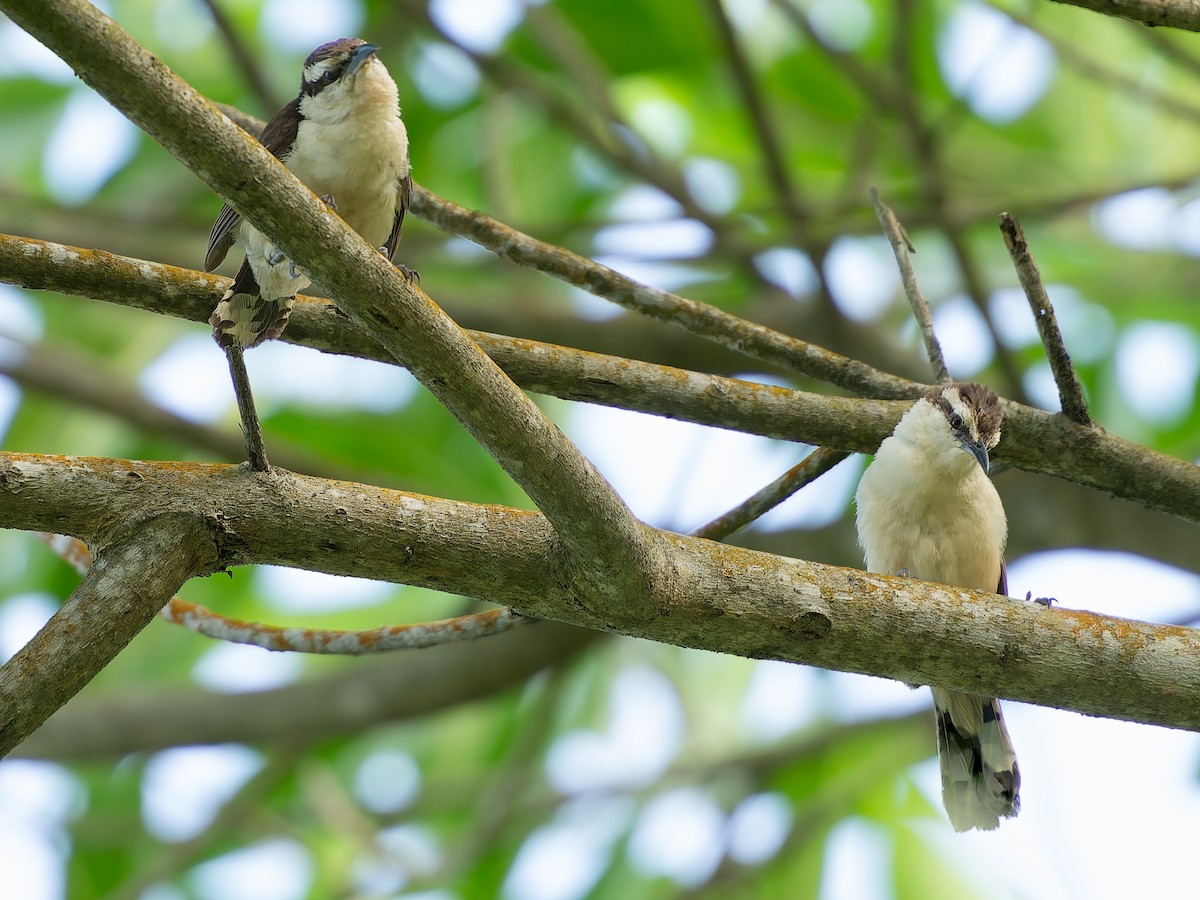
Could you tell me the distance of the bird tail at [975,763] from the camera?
5141 mm

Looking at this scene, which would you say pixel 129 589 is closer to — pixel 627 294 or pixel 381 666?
pixel 627 294

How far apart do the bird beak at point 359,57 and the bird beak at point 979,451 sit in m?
2.46

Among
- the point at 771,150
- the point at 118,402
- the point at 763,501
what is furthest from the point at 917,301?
the point at 118,402

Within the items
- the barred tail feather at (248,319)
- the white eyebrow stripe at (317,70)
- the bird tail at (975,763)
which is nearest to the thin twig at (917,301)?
the bird tail at (975,763)

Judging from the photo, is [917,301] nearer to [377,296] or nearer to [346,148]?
[346,148]

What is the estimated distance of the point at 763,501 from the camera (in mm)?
4234

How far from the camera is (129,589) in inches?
115

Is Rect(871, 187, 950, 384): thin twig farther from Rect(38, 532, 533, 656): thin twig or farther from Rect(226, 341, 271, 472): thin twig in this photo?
Rect(226, 341, 271, 472): thin twig

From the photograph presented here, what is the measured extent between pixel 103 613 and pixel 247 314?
1080 mm

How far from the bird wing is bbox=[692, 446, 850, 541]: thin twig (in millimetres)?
1776

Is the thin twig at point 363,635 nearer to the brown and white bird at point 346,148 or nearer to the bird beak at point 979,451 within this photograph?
the brown and white bird at point 346,148

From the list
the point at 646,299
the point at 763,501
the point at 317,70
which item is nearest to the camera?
the point at 763,501

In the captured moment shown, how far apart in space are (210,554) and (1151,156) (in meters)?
7.70

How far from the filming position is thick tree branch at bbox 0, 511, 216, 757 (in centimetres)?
272
